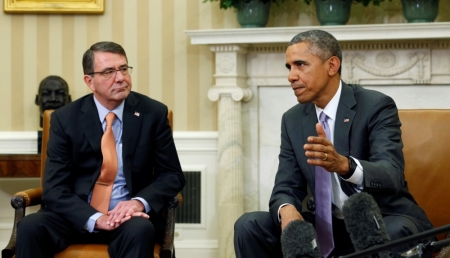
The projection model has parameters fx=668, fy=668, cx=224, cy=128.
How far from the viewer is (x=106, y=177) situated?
10.3 feet

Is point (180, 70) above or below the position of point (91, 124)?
above

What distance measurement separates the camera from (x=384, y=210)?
2699 millimetres

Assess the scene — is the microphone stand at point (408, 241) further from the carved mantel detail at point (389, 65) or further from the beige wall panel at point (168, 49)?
the beige wall panel at point (168, 49)

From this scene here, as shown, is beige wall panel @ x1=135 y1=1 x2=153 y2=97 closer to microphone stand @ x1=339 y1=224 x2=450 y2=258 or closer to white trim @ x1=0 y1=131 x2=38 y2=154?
white trim @ x1=0 y1=131 x2=38 y2=154

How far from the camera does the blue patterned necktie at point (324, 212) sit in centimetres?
267

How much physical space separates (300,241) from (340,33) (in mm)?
2284

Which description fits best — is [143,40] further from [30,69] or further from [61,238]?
[61,238]

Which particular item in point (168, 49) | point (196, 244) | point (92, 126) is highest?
point (168, 49)

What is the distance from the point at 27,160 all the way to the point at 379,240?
2.79m

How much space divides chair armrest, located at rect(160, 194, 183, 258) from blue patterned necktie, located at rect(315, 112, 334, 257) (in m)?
0.67

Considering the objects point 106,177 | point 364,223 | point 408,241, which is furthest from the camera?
point 106,177

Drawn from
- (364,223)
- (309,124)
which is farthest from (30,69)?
(364,223)

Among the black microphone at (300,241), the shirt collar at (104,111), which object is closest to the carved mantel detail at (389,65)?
the shirt collar at (104,111)

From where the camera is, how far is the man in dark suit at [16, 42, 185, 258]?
3000 millimetres
